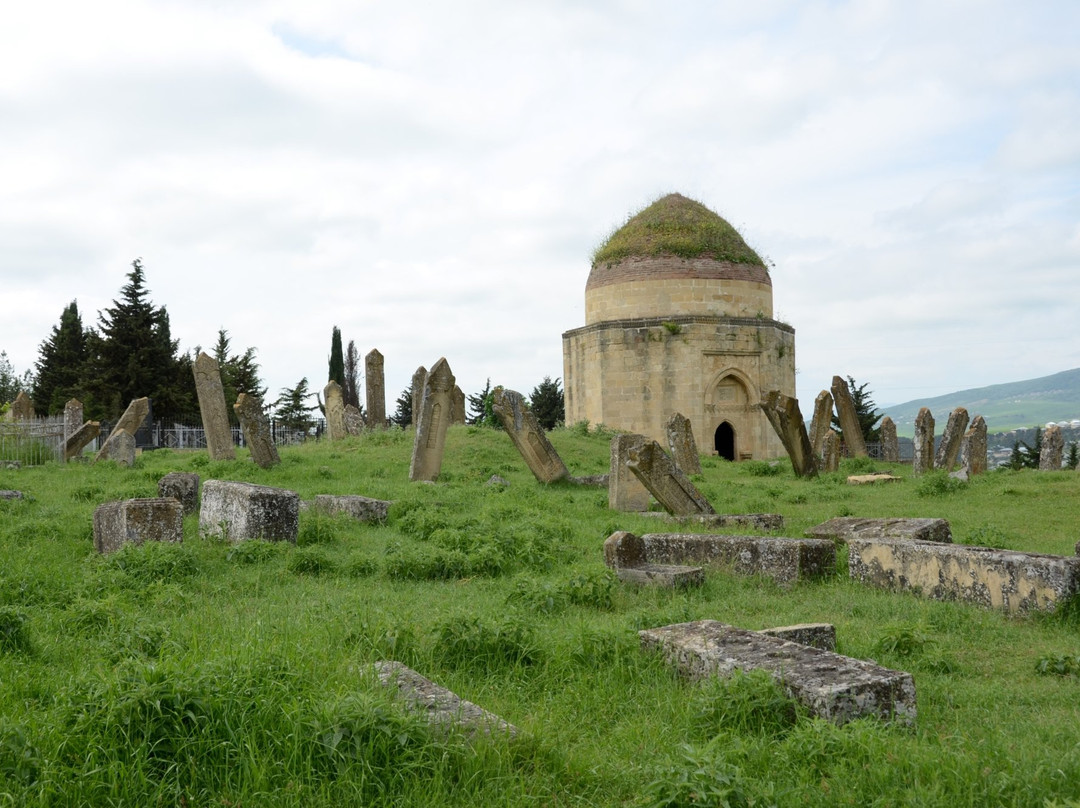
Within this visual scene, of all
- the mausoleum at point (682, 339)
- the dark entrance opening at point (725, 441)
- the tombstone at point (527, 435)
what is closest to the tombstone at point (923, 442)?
the mausoleum at point (682, 339)

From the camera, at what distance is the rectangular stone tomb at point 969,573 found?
6867mm

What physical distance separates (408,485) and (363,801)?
1252 cm

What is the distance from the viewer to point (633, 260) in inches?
1243

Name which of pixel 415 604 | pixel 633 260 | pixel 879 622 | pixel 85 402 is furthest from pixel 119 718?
pixel 85 402

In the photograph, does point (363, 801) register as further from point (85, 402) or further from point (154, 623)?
point (85, 402)

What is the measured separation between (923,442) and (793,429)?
3.70m

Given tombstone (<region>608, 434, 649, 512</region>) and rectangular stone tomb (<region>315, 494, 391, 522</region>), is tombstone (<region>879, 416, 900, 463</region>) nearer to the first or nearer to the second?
tombstone (<region>608, 434, 649, 512</region>)

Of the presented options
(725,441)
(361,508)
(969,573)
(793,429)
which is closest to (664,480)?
(361,508)

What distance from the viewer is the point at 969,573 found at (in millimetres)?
7379

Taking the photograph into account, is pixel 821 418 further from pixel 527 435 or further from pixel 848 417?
pixel 527 435

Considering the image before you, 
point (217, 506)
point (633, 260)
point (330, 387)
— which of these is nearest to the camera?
point (217, 506)

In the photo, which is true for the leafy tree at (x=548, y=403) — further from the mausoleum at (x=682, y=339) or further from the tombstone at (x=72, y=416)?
the tombstone at (x=72, y=416)

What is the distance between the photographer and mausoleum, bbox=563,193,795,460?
Result: 1192 inches

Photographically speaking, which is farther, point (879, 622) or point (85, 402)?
point (85, 402)
